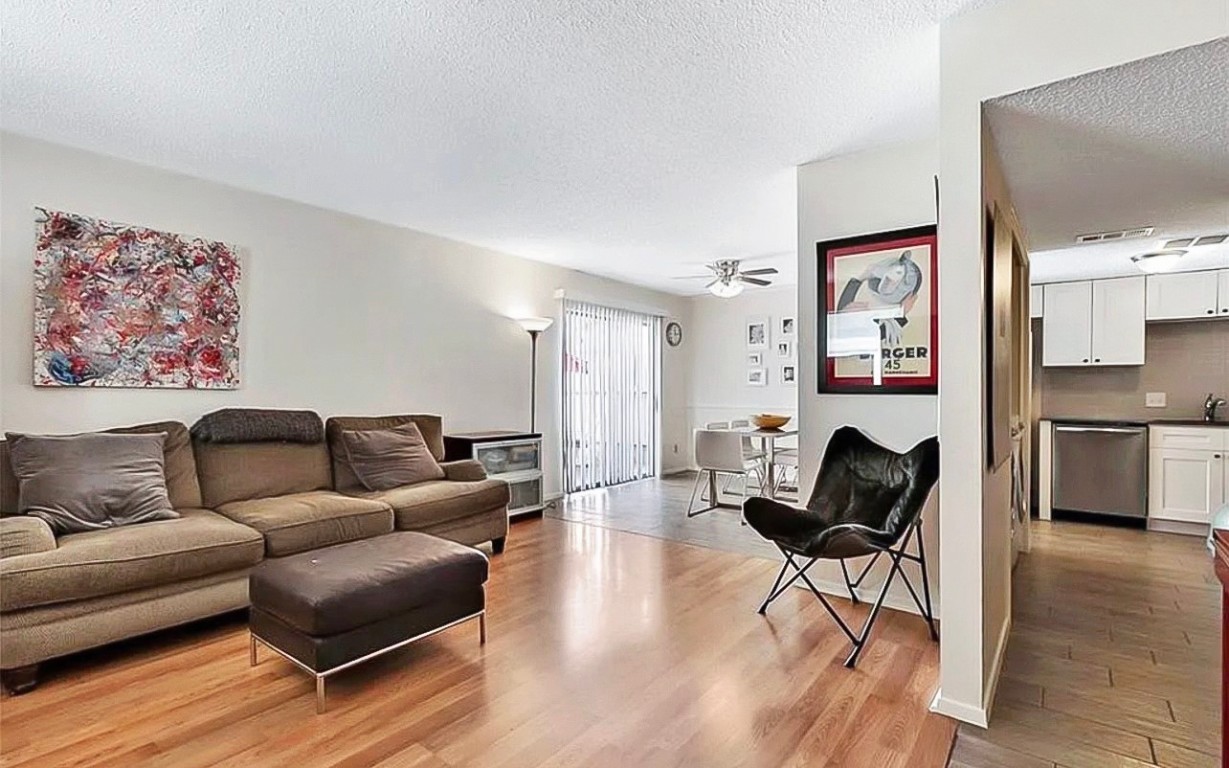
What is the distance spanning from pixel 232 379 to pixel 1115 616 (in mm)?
5081

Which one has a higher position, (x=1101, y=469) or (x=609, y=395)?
A: (x=609, y=395)

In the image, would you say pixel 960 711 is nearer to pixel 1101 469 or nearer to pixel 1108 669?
pixel 1108 669

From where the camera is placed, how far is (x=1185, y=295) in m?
4.94

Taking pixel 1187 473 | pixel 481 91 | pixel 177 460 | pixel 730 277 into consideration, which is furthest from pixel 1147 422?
pixel 177 460

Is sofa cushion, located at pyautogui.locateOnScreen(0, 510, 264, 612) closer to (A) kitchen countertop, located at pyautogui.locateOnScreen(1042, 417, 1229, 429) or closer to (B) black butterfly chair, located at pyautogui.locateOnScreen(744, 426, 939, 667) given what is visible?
(B) black butterfly chair, located at pyautogui.locateOnScreen(744, 426, 939, 667)

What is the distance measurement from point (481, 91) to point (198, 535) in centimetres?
231

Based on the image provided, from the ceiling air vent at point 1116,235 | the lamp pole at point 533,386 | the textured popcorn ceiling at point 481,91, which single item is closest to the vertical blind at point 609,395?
the lamp pole at point 533,386

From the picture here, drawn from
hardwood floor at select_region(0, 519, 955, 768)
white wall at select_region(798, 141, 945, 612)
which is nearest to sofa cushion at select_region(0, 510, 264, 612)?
hardwood floor at select_region(0, 519, 955, 768)

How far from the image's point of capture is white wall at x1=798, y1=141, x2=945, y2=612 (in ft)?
10.2

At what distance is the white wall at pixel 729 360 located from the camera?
25.2 feet

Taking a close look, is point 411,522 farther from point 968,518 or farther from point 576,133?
point 968,518

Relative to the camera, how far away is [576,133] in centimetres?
298

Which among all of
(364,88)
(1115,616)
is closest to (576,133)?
(364,88)

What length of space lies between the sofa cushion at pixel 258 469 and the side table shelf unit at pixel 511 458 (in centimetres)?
107
